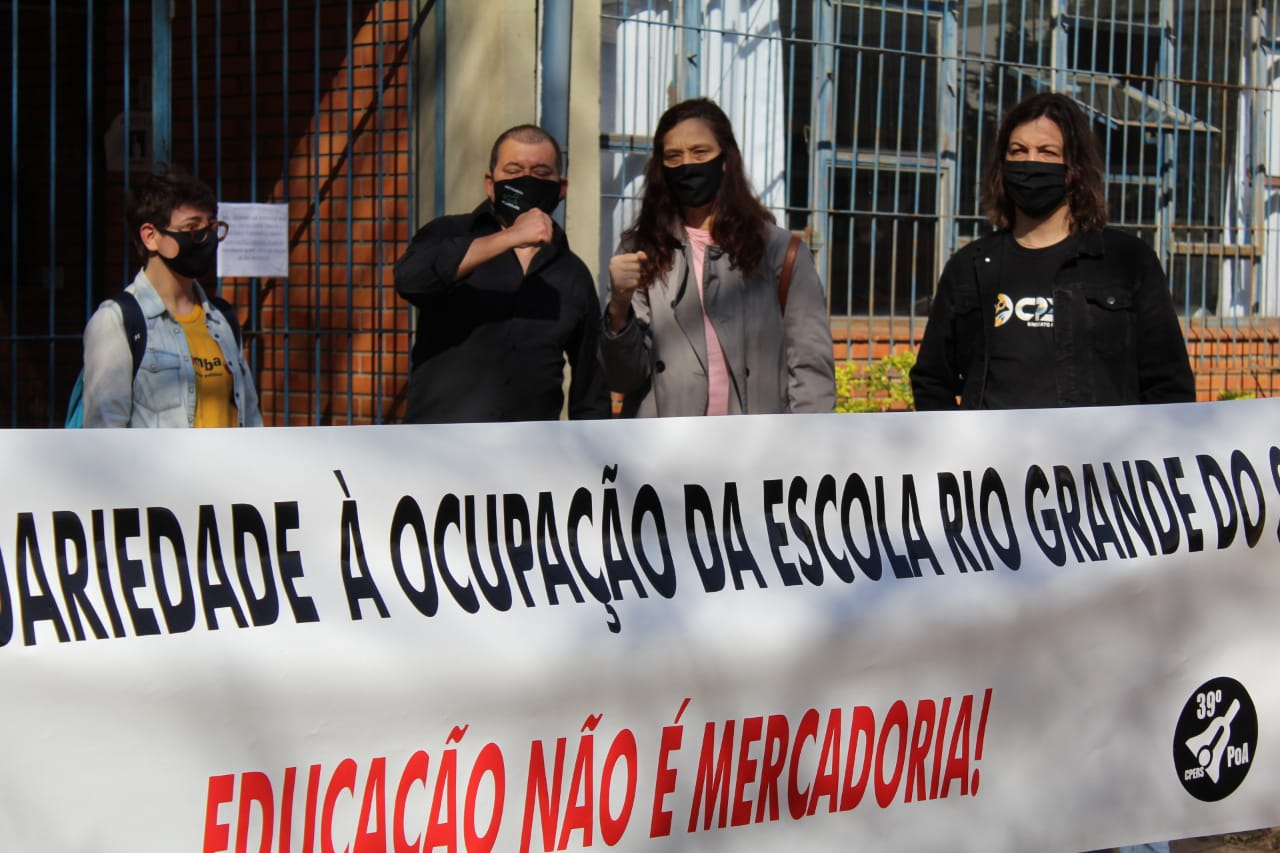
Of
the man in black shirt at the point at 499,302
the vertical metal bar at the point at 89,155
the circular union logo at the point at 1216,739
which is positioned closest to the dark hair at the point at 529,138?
the man in black shirt at the point at 499,302

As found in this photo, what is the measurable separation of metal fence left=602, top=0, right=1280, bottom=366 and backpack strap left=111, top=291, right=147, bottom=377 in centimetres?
319

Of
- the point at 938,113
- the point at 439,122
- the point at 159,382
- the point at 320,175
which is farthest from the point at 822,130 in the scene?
the point at 159,382

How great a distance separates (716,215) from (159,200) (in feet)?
5.05

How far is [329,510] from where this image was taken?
2.91 m

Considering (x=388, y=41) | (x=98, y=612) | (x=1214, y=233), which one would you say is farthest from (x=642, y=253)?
(x=1214, y=233)

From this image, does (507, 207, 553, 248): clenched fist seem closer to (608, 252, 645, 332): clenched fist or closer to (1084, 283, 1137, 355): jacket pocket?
(608, 252, 645, 332): clenched fist

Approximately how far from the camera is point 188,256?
427 centimetres

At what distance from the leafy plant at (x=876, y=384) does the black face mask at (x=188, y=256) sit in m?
3.95

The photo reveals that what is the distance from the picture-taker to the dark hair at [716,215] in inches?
169

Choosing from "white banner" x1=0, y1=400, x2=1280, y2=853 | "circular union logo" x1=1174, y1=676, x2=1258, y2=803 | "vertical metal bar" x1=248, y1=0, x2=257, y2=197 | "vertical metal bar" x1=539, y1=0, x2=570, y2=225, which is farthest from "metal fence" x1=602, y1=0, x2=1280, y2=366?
"circular union logo" x1=1174, y1=676, x2=1258, y2=803

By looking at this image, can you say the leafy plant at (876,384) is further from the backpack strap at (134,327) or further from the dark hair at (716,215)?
the backpack strap at (134,327)

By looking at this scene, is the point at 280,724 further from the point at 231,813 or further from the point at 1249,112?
the point at 1249,112

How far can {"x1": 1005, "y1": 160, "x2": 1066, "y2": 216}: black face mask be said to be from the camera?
417 cm

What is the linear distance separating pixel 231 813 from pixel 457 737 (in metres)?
0.44
